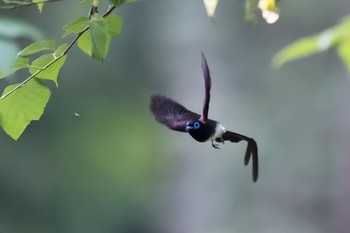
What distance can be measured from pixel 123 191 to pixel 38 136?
26.1 inches

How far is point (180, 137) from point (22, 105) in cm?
348

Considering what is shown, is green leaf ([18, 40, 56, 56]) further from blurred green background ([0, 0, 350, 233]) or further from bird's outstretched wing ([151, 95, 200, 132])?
blurred green background ([0, 0, 350, 233])

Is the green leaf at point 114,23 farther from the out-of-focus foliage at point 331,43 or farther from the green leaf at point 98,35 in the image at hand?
the out-of-focus foliage at point 331,43

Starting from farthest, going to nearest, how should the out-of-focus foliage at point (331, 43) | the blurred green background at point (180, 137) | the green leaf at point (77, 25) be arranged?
the blurred green background at point (180, 137) → the green leaf at point (77, 25) → the out-of-focus foliage at point (331, 43)

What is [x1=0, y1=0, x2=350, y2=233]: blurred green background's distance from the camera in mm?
3861

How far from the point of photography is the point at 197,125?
A: 0.71 meters

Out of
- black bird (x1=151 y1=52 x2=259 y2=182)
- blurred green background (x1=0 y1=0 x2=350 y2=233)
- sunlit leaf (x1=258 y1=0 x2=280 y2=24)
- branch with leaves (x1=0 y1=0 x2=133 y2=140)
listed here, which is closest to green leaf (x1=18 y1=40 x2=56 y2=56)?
branch with leaves (x1=0 y1=0 x2=133 y2=140)

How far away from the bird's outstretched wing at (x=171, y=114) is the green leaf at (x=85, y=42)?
5.6 inches

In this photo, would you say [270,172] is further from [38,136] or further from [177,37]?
[38,136]

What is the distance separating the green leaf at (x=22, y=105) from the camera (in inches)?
26.7

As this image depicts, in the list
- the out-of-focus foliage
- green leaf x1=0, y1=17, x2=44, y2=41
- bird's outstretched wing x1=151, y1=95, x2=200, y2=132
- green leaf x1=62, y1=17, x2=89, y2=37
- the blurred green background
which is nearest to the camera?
green leaf x1=0, y1=17, x2=44, y2=41

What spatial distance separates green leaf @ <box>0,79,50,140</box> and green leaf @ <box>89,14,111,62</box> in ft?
0.26

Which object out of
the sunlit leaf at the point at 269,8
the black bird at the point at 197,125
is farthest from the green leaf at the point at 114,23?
the sunlit leaf at the point at 269,8

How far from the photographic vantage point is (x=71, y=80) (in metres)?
3.94
